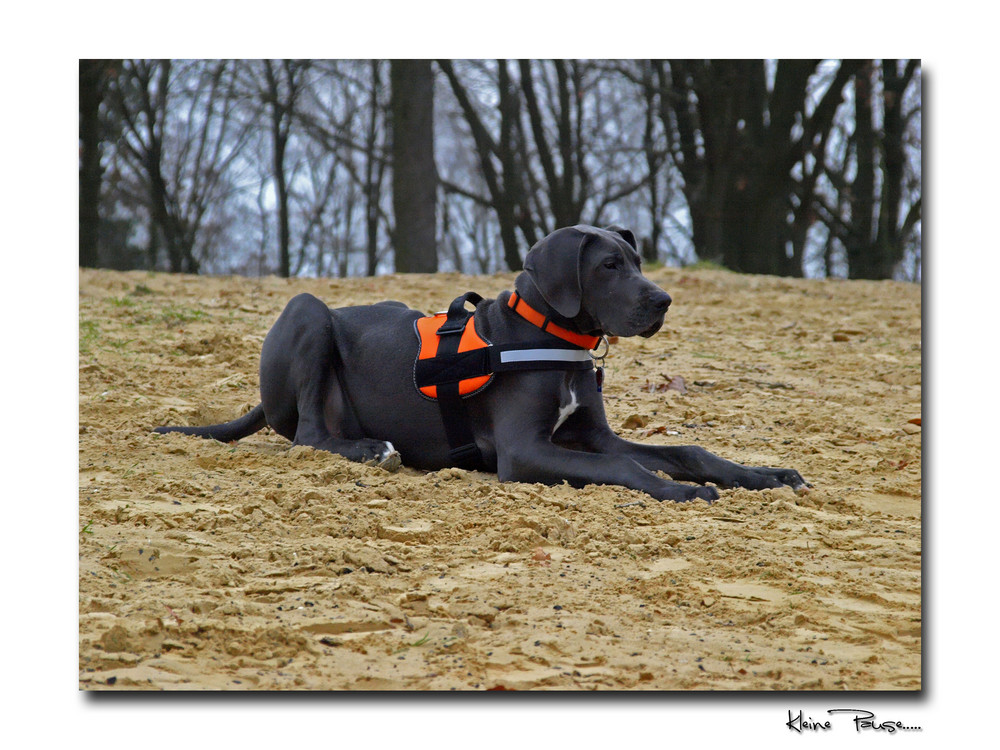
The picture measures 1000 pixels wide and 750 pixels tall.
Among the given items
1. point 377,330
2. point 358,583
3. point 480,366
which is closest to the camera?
point 358,583

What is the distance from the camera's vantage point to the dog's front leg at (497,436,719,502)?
4258 mm

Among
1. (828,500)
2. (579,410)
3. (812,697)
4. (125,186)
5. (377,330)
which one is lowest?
(812,697)

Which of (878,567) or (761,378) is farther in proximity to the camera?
(761,378)

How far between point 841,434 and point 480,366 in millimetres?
2277

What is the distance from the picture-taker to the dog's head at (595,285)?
4512 millimetres

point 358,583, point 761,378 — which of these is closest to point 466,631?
point 358,583

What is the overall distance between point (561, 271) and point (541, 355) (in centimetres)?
40

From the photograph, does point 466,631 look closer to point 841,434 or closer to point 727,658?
point 727,658

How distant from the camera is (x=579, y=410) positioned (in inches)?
189

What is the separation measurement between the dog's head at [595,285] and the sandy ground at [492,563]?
806mm

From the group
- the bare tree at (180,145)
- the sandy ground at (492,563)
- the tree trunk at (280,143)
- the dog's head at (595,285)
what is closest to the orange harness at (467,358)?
the dog's head at (595,285)

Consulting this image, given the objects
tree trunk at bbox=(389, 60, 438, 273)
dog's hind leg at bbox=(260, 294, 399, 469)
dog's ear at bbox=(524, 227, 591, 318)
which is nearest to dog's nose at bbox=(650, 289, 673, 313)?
dog's ear at bbox=(524, 227, 591, 318)

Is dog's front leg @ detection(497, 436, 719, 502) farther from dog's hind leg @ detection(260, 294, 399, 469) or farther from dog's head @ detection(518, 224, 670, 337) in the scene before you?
dog's hind leg @ detection(260, 294, 399, 469)

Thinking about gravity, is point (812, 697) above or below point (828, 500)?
below
